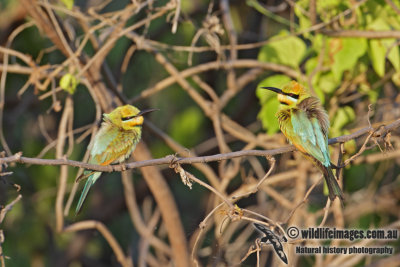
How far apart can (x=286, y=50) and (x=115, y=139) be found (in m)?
1.04

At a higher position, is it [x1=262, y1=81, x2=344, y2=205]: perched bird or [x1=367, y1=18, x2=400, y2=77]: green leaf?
[x1=367, y1=18, x2=400, y2=77]: green leaf

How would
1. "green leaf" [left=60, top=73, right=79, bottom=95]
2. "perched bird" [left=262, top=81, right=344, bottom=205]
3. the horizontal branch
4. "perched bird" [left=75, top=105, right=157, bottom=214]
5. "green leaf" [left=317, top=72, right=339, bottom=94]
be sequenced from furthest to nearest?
"green leaf" [left=317, top=72, right=339, bottom=94] < "green leaf" [left=60, top=73, right=79, bottom=95] < "perched bird" [left=75, top=105, right=157, bottom=214] < "perched bird" [left=262, top=81, right=344, bottom=205] < the horizontal branch

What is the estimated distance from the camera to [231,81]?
3.28m

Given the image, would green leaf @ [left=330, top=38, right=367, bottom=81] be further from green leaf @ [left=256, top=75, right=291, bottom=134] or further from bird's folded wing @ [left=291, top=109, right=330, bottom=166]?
bird's folded wing @ [left=291, top=109, right=330, bottom=166]

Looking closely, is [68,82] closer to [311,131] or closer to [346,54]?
[311,131]

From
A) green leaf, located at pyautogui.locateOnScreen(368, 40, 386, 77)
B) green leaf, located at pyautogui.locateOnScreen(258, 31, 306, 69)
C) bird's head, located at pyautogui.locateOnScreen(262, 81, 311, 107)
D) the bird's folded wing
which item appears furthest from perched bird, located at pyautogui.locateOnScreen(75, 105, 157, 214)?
green leaf, located at pyautogui.locateOnScreen(368, 40, 386, 77)

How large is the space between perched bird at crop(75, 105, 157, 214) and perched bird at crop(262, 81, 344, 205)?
0.65 m

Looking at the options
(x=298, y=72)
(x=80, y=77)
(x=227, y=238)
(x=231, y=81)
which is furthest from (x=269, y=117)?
(x=80, y=77)

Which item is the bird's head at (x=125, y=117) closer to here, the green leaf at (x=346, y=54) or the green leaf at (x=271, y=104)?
the green leaf at (x=271, y=104)

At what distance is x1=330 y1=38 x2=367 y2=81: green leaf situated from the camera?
2.78 meters

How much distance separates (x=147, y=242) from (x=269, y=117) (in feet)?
3.74

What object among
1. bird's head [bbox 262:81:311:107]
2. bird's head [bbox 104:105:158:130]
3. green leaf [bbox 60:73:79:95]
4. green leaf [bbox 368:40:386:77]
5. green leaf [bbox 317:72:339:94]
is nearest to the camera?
bird's head [bbox 262:81:311:107]

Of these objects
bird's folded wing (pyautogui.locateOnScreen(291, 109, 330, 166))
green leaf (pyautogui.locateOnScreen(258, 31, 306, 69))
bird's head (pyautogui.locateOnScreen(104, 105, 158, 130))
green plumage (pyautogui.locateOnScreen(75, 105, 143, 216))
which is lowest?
bird's folded wing (pyautogui.locateOnScreen(291, 109, 330, 166))

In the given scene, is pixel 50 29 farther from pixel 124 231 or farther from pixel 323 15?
pixel 124 231
